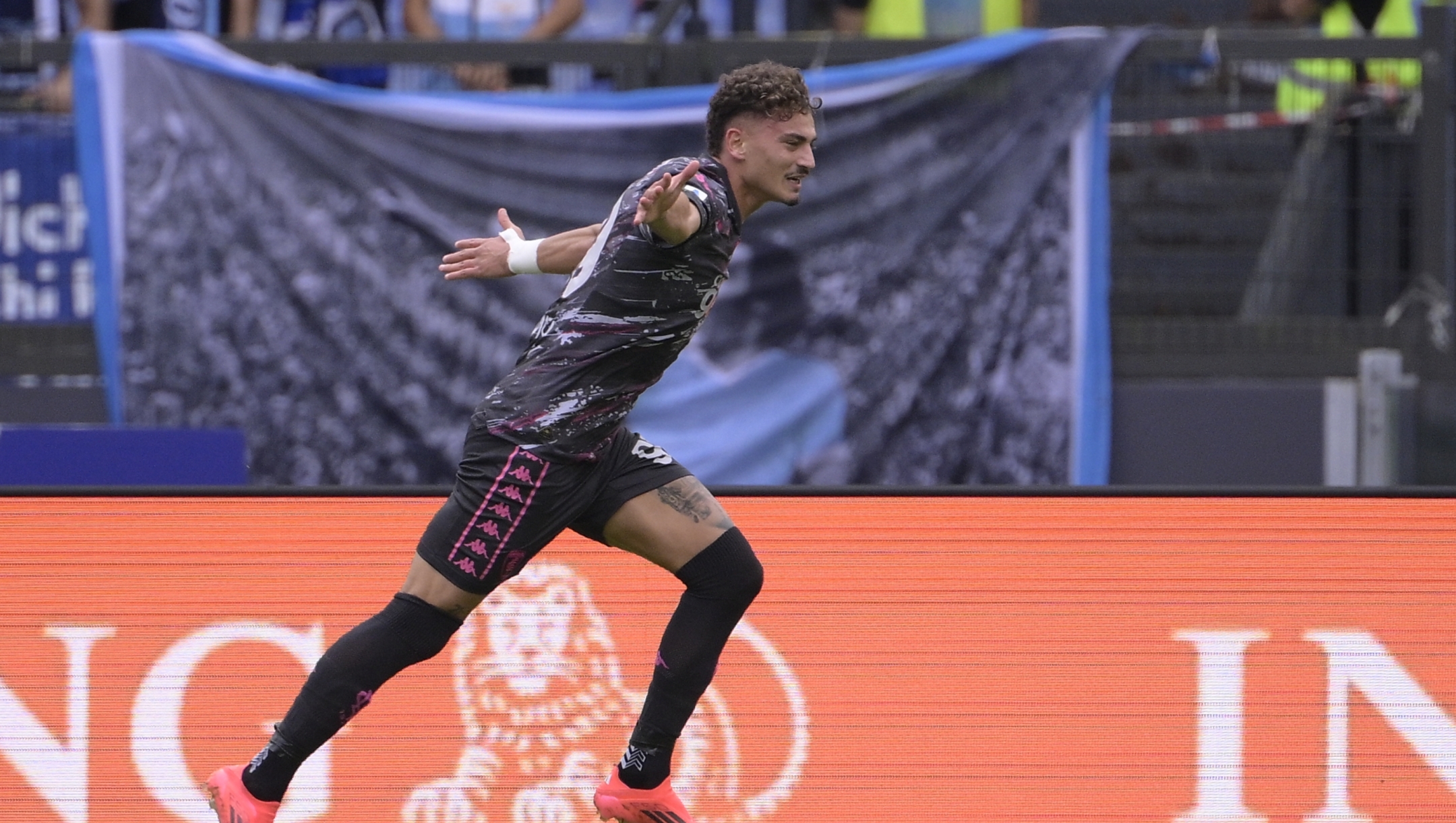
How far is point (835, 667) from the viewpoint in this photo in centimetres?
445

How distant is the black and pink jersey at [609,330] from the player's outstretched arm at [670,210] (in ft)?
0.38

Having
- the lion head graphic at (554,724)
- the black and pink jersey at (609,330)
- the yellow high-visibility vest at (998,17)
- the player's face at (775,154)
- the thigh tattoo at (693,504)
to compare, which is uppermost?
the yellow high-visibility vest at (998,17)

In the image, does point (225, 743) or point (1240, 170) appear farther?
point (1240, 170)

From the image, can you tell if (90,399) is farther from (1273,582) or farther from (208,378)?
(1273,582)

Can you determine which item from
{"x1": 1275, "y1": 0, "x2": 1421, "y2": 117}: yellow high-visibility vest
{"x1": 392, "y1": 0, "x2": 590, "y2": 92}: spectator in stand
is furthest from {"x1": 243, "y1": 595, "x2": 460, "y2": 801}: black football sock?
{"x1": 1275, "y1": 0, "x2": 1421, "y2": 117}: yellow high-visibility vest

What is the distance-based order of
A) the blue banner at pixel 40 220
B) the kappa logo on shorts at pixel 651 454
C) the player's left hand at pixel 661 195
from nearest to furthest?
the player's left hand at pixel 661 195 < the kappa logo on shorts at pixel 651 454 < the blue banner at pixel 40 220

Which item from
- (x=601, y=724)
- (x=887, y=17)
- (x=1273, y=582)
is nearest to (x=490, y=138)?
(x=887, y=17)

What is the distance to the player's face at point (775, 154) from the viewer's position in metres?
3.79

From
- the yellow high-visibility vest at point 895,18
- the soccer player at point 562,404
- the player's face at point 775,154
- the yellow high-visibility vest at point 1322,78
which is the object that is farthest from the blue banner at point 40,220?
the yellow high-visibility vest at point 1322,78

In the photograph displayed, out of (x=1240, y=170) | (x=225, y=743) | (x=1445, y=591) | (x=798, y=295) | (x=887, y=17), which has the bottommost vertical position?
(x=225, y=743)

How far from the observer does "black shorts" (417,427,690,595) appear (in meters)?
3.77

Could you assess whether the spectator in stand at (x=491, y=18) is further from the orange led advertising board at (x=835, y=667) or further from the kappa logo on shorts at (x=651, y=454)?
the kappa logo on shorts at (x=651, y=454)

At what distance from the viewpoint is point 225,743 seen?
14.5 ft

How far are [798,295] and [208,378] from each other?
2.70 meters
